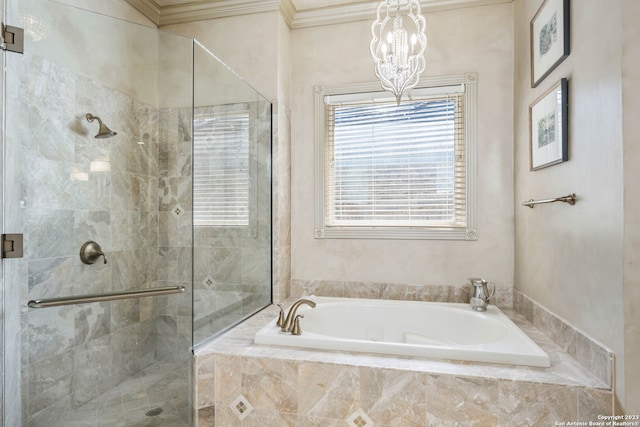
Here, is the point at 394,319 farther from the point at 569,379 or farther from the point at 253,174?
the point at 253,174

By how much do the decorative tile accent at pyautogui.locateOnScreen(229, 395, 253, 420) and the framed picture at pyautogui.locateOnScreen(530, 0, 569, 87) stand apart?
2059 millimetres

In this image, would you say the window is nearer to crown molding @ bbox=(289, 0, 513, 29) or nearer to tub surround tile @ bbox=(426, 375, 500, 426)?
crown molding @ bbox=(289, 0, 513, 29)

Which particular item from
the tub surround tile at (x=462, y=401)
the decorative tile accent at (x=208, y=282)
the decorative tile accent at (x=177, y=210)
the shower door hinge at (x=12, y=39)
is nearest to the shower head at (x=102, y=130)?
the shower door hinge at (x=12, y=39)

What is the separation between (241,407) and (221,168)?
3.92 ft

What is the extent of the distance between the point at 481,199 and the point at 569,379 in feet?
4.25

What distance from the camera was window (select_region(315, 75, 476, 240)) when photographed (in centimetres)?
247

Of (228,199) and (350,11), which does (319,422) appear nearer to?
(228,199)

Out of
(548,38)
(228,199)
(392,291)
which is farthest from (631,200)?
(228,199)

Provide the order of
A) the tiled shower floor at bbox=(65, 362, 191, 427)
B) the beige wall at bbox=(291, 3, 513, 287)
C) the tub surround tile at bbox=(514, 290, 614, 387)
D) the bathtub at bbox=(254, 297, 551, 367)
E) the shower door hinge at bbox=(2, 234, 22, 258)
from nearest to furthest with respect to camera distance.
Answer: the tub surround tile at bbox=(514, 290, 614, 387), the shower door hinge at bbox=(2, 234, 22, 258), the tiled shower floor at bbox=(65, 362, 191, 427), the bathtub at bbox=(254, 297, 551, 367), the beige wall at bbox=(291, 3, 513, 287)

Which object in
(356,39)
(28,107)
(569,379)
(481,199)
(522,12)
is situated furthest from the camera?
(356,39)

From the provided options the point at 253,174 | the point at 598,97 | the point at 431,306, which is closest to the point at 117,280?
the point at 253,174

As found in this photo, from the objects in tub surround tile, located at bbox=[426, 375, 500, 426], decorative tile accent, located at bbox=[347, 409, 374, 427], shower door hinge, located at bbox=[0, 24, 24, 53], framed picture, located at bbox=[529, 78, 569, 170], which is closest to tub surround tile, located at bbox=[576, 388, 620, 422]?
tub surround tile, located at bbox=[426, 375, 500, 426]

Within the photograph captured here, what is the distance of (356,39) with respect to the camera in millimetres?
2627

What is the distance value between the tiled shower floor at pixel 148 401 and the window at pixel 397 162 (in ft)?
4.37
